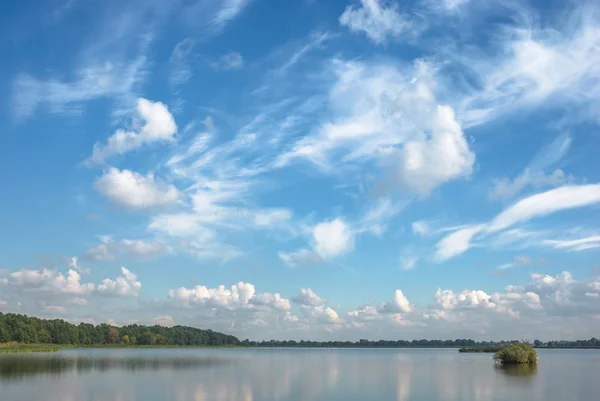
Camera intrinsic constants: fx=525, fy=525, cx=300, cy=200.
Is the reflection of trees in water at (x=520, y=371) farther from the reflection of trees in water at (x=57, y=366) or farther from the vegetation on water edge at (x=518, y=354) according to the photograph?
the reflection of trees in water at (x=57, y=366)

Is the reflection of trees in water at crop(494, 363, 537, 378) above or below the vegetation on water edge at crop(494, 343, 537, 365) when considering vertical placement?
below

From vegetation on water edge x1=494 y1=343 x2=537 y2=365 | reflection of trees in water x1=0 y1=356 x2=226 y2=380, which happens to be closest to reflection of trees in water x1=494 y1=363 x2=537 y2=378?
vegetation on water edge x1=494 y1=343 x2=537 y2=365

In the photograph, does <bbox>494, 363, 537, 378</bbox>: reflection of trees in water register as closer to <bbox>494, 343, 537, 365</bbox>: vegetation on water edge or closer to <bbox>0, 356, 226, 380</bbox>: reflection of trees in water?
<bbox>494, 343, 537, 365</bbox>: vegetation on water edge

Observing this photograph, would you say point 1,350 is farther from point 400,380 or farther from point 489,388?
point 489,388

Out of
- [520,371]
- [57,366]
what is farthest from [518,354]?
[57,366]

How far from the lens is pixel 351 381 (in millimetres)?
51625

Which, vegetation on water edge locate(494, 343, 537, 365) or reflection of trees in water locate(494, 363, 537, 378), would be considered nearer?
reflection of trees in water locate(494, 363, 537, 378)

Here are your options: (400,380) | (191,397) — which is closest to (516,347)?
(400,380)

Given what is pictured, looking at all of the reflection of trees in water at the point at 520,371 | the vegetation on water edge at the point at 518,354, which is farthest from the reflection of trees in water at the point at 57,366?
the vegetation on water edge at the point at 518,354

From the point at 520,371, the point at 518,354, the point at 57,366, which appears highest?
the point at 518,354

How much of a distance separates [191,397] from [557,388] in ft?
104

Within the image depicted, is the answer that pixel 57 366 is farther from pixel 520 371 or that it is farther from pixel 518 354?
pixel 518 354

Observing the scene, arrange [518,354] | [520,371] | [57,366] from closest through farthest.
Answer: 1. [57,366]
2. [520,371]
3. [518,354]

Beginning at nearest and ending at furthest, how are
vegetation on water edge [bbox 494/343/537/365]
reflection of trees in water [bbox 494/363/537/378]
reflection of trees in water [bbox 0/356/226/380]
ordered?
reflection of trees in water [bbox 0/356/226/380]
reflection of trees in water [bbox 494/363/537/378]
vegetation on water edge [bbox 494/343/537/365]
